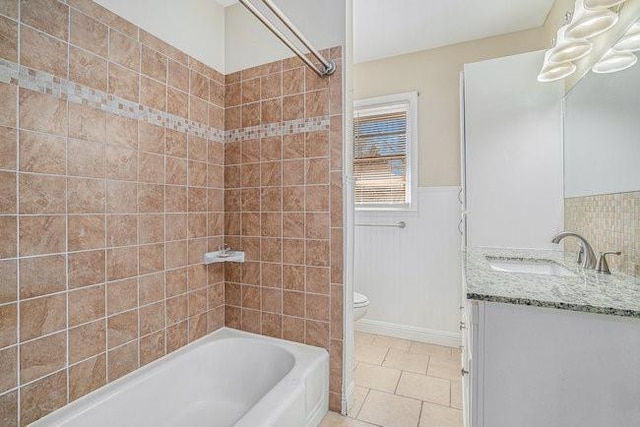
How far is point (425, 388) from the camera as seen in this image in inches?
78.4

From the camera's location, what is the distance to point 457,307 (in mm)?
2549

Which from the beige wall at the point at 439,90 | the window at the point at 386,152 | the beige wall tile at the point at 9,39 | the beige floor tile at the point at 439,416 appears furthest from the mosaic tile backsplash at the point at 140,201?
the beige wall at the point at 439,90

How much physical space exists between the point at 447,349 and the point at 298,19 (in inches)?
105

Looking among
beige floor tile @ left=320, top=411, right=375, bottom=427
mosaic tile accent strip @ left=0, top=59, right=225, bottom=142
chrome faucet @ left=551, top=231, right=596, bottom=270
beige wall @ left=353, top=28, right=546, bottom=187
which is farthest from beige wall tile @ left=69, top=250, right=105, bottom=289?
beige wall @ left=353, top=28, right=546, bottom=187

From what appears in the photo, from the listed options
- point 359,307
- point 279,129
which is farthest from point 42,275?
point 359,307

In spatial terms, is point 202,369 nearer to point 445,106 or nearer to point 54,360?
point 54,360

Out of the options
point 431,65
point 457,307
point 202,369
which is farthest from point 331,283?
point 431,65

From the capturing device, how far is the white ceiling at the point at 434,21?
2150 mm

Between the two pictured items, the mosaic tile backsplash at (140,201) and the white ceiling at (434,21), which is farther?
the white ceiling at (434,21)

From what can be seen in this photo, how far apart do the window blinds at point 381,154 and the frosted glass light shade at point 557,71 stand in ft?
3.77

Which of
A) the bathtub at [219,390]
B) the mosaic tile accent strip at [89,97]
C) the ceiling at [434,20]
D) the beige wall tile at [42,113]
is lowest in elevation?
the bathtub at [219,390]

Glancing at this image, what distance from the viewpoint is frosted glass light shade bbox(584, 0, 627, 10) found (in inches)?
48.3

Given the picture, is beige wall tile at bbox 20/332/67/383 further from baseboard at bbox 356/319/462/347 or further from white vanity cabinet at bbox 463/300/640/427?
baseboard at bbox 356/319/462/347

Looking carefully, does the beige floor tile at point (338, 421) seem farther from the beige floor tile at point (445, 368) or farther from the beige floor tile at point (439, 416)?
the beige floor tile at point (445, 368)
